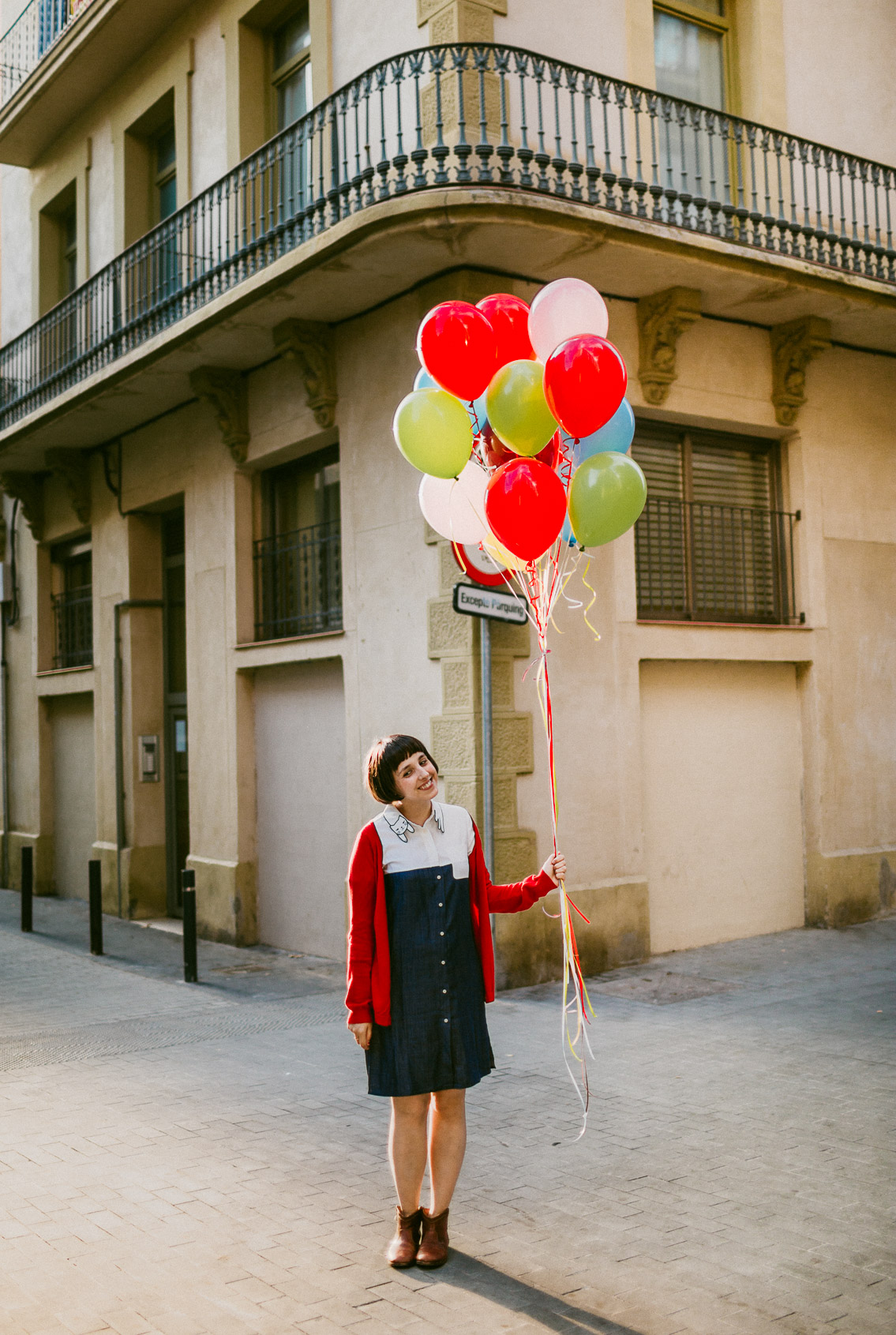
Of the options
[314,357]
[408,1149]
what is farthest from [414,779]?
[314,357]

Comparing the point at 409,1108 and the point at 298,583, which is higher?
the point at 298,583

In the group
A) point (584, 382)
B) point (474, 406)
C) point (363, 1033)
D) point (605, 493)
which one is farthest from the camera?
point (474, 406)

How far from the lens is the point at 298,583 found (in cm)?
1100

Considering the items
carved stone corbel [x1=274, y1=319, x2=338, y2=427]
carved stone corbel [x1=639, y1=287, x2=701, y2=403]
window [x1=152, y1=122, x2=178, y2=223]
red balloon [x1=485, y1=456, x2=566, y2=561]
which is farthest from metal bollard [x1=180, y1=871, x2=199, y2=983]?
window [x1=152, y1=122, x2=178, y2=223]

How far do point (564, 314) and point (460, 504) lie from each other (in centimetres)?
109

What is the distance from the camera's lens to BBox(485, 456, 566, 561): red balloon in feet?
17.6

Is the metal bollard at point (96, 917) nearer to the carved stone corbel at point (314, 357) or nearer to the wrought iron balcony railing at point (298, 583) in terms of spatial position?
the wrought iron balcony railing at point (298, 583)

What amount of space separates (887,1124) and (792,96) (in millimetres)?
8971

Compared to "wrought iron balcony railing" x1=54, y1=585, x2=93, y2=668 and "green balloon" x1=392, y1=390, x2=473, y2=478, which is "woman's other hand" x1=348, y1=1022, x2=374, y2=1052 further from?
"wrought iron balcony railing" x1=54, y1=585, x2=93, y2=668

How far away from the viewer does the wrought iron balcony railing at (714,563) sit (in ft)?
32.9

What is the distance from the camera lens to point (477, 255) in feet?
27.7

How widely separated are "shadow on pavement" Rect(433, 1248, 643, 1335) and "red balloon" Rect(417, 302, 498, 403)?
3670 millimetres

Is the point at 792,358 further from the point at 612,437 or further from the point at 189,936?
the point at 189,936

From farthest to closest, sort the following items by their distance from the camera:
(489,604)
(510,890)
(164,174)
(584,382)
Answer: (164,174), (489,604), (584,382), (510,890)
